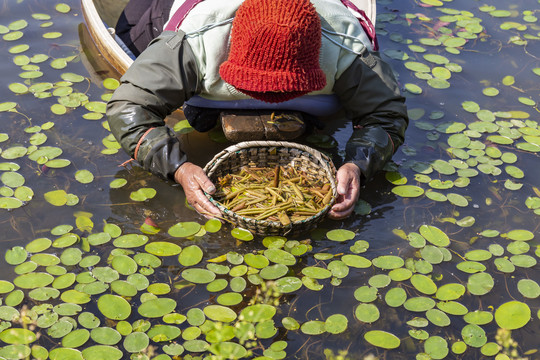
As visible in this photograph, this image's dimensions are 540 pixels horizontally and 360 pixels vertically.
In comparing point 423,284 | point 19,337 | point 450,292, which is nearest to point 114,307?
point 19,337

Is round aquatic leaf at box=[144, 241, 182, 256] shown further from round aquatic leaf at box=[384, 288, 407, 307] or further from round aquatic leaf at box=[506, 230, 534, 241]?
round aquatic leaf at box=[506, 230, 534, 241]

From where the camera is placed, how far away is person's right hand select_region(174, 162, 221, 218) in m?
3.19

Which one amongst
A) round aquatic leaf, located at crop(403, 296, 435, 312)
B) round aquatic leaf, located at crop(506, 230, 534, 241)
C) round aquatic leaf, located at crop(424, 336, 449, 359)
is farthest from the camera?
round aquatic leaf, located at crop(506, 230, 534, 241)

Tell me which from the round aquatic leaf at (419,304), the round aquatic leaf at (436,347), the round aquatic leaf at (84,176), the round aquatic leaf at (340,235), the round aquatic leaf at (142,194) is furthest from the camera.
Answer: the round aquatic leaf at (84,176)

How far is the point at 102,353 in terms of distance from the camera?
2.63 m

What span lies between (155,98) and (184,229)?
736mm

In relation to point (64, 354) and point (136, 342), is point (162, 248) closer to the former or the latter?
point (136, 342)

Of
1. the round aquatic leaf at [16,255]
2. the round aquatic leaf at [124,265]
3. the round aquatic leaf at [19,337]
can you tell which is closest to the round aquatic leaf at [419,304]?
the round aquatic leaf at [124,265]

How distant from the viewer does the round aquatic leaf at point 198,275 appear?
302 centimetres

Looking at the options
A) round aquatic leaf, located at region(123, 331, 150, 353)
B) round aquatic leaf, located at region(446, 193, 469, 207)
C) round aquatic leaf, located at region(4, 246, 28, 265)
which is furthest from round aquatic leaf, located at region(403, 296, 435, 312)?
round aquatic leaf, located at region(4, 246, 28, 265)

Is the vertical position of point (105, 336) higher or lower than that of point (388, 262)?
higher

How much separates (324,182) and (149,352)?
4.48 feet

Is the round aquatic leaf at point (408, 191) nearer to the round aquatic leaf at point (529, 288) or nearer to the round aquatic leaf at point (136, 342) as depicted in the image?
the round aquatic leaf at point (529, 288)

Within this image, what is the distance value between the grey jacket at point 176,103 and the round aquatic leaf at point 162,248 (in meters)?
0.39
